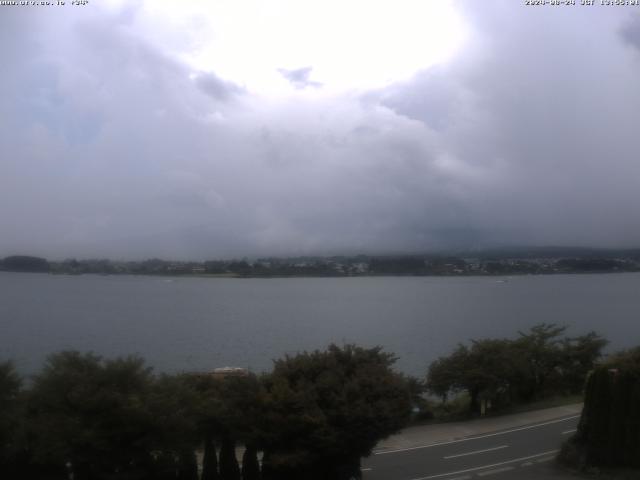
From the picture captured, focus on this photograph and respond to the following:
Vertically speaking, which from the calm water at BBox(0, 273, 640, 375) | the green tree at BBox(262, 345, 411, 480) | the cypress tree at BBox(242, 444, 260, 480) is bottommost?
the calm water at BBox(0, 273, 640, 375)

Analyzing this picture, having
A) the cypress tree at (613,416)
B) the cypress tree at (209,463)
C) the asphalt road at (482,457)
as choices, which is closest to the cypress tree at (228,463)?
the cypress tree at (209,463)

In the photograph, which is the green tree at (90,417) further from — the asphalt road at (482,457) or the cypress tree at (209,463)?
the asphalt road at (482,457)

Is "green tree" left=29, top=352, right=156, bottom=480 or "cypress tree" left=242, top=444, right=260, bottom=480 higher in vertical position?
"green tree" left=29, top=352, right=156, bottom=480

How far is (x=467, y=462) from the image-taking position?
2192 centimetres

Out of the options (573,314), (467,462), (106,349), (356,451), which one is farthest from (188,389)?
(573,314)

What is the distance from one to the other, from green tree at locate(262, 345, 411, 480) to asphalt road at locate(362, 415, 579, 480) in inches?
118

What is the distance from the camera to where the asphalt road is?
20.3 m

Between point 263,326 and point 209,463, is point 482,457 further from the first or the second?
point 263,326

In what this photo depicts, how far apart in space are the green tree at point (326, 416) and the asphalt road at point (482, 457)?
2995 mm

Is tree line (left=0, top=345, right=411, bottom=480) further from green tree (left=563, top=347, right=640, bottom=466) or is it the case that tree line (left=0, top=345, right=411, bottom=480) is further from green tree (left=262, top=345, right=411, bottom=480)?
green tree (left=563, top=347, right=640, bottom=466)

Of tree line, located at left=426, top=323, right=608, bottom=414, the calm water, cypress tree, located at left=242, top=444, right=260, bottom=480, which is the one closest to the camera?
cypress tree, located at left=242, top=444, right=260, bottom=480

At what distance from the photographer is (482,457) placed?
22594 mm

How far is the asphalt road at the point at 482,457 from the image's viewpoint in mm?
20292

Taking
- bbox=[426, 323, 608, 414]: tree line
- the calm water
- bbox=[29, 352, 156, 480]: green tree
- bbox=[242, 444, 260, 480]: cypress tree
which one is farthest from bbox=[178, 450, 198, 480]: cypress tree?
the calm water
